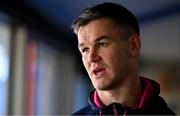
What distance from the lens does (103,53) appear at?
91 centimetres

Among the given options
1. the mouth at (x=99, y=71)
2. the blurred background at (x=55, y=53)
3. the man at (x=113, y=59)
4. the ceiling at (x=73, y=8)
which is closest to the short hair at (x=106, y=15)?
the man at (x=113, y=59)

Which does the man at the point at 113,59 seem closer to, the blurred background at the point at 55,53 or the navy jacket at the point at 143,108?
the navy jacket at the point at 143,108

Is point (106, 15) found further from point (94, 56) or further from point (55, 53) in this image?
point (55, 53)

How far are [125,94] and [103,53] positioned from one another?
11 centimetres

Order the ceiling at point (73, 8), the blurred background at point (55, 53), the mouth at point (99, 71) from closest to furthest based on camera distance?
the mouth at point (99, 71)
the blurred background at point (55, 53)
the ceiling at point (73, 8)

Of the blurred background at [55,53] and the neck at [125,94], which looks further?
the blurred background at [55,53]

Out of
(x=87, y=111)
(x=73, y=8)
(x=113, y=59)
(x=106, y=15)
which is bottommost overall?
(x=87, y=111)

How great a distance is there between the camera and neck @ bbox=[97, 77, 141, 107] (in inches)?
36.5

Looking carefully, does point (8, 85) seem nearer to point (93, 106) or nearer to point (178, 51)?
point (93, 106)

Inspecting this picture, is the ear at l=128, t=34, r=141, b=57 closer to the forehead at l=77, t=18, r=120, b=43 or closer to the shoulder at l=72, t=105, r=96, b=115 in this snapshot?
the forehead at l=77, t=18, r=120, b=43

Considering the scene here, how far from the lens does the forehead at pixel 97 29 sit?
3.00 ft

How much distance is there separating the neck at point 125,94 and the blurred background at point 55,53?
2.85 feet

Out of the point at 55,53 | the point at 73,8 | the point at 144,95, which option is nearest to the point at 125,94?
the point at 144,95

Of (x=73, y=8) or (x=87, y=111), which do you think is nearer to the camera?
(x=87, y=111)
